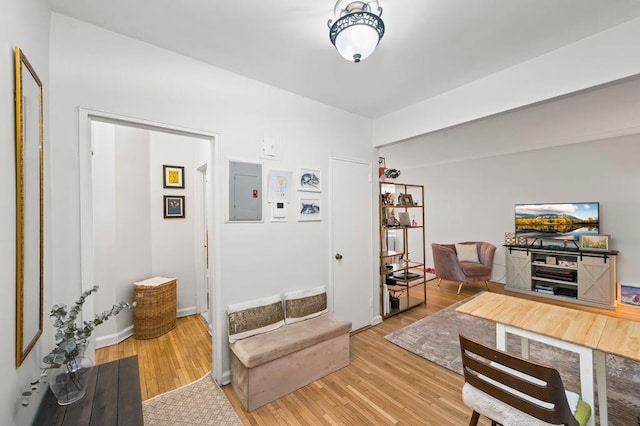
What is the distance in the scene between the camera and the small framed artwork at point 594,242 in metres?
4.06

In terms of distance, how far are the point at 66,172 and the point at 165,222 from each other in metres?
1.95

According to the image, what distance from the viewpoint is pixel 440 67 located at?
89.3 inches

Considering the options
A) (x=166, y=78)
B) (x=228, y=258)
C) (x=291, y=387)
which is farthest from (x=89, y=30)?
(x=291, y=387)

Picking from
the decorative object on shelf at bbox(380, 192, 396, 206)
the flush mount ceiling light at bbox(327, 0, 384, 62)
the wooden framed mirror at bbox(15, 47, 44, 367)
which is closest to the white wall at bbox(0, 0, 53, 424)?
the wooden framed mirror at bbox(15, 47, 44, 367)

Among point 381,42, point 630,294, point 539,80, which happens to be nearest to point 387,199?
point 539,80

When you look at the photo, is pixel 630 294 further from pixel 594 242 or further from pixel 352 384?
pixel 352 384

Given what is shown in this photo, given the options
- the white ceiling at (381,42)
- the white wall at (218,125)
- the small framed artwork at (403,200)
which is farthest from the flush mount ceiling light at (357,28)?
the small framed artwork at (403,200)

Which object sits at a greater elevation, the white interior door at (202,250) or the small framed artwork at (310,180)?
the small framed artwork at (310,180)

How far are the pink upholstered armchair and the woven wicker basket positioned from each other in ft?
15.0

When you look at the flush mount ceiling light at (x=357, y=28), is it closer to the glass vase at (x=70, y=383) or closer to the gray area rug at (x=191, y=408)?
the glass vase at (x=70, y=383)

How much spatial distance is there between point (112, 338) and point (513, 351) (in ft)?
14.1

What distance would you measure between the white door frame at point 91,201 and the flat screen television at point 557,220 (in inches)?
214

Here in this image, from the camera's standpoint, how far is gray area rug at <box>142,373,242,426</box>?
1847 millimetres

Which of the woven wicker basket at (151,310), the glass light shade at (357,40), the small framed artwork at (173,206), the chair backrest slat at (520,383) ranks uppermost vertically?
the glass light shade at (357,40)
